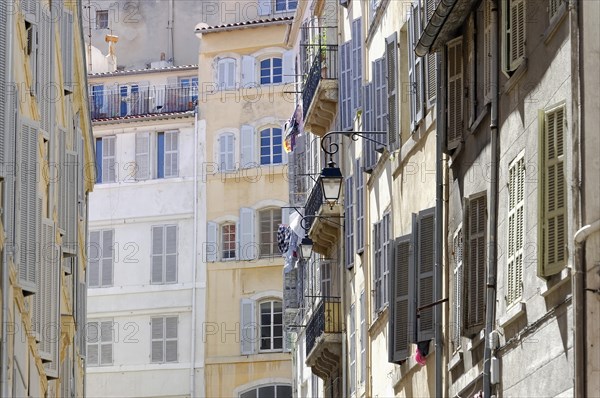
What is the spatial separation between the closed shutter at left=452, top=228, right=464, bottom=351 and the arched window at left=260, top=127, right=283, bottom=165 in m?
38.0

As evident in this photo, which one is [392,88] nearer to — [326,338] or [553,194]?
[326,338]

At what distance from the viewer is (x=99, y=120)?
6175 centimetres

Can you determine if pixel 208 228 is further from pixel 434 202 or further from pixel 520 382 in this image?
pixel 520 382

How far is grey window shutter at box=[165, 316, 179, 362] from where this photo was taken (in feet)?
193

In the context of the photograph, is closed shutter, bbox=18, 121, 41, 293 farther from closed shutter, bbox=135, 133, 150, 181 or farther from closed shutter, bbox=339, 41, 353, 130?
closed shutter, bbox=135, 133, 150, 181

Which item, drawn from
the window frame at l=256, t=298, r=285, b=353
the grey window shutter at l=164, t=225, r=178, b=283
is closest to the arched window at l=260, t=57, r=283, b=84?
the grey window shutter at l=164, t=225, r=178, b=283

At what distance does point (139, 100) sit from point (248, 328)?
9.68 m

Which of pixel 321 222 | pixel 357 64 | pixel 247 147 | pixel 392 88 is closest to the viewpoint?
pixel 392 88

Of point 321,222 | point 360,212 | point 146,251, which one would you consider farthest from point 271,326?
point 360,212

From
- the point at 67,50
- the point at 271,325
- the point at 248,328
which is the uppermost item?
the point at 67,50

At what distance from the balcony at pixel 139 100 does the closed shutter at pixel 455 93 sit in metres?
39.8

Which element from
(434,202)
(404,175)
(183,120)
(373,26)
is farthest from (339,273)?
(183,120)

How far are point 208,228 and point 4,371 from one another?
1616 inches

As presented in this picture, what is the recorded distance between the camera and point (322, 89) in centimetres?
3791
